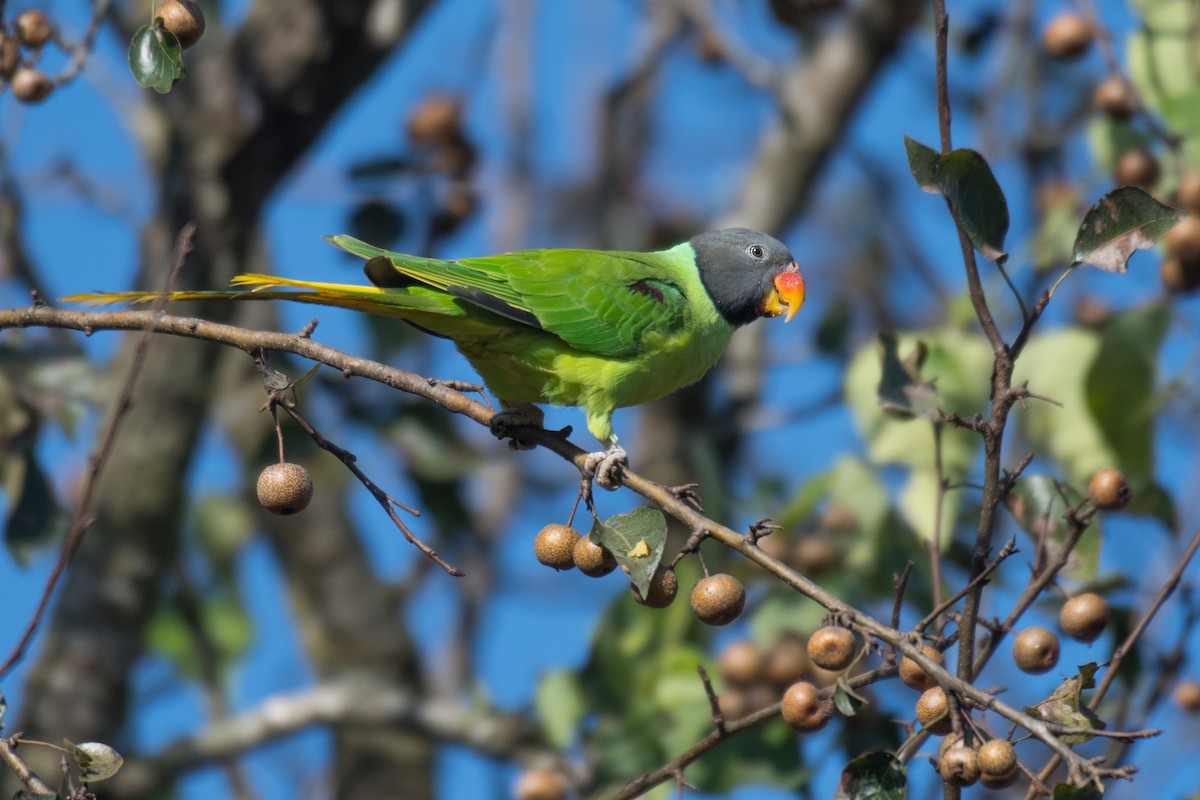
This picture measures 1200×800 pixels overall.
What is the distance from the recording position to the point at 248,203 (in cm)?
460

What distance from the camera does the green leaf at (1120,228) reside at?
223 cm

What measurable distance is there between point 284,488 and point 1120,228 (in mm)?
1574

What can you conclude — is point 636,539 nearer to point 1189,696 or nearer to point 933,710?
point 933,710

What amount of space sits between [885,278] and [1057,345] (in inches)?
149

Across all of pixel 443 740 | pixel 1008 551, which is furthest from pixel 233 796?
pixel 1008 551

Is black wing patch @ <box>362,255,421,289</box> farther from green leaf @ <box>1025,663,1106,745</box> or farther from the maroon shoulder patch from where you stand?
green leaf @ <box>1025,663,1106,745</box>

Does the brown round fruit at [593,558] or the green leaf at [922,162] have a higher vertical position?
the green leaf at [922,162]

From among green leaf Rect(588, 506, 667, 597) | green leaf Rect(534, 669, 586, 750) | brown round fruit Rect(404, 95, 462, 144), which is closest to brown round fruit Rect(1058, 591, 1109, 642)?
green leaf Rect(588, 506, 667, 597)

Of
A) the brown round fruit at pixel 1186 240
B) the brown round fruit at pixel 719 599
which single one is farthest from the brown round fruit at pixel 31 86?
the brown round fruit at pixel 1186 240

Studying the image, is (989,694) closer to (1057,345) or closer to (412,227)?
(1057,345)

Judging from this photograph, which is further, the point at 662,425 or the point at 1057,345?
the point at 662,425

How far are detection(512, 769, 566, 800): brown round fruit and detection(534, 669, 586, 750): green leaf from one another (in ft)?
0.59

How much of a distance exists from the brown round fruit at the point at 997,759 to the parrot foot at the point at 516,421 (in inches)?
48.1

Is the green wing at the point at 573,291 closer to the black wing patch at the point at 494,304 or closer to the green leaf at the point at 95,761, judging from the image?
the black wing patch at the point at 494,304
